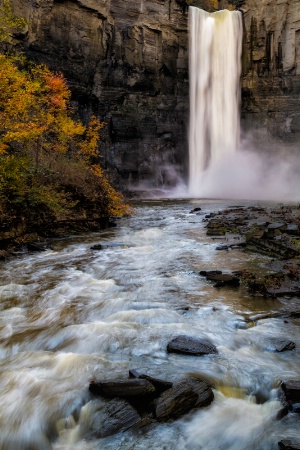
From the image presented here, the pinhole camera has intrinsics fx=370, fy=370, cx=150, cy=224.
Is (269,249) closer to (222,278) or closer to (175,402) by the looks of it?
(222,278)

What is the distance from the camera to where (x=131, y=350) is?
482 centimetres

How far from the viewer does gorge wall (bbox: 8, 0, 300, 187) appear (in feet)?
113

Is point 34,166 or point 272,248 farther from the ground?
point 34,166

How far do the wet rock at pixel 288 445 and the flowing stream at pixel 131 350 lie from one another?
0.58 feet

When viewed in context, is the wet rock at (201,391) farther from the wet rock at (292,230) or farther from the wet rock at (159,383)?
the wet rock at (292,230)

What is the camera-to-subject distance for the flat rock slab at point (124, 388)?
3.71 m

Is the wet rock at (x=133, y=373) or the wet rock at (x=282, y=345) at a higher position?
the wet rock at (x=133, y=373)

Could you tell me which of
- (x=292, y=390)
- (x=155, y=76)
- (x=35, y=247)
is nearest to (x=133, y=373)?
(x=292, y=390)

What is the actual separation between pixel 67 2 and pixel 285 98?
74.9 ft

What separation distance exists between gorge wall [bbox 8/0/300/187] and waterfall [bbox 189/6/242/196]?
3.78 feet

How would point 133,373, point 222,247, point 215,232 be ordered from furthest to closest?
point 215,232 < point 222,247 < point 133,373

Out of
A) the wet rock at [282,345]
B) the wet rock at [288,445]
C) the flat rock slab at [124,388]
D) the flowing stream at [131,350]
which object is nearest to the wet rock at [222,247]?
the flowing stream at [131,350]

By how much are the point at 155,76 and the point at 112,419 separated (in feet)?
125

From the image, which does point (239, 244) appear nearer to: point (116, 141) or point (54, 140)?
point (54, 140)
